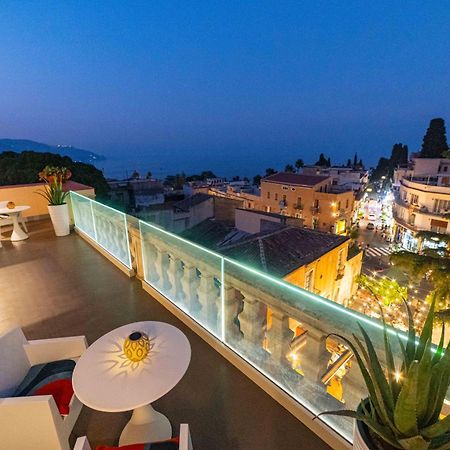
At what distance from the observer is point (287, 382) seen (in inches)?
82.2

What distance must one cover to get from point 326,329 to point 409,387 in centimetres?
Answer: 74

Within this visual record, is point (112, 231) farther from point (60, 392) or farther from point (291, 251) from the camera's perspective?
point (291, 251)

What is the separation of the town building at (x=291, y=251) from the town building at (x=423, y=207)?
405 inches

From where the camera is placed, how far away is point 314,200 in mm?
28188

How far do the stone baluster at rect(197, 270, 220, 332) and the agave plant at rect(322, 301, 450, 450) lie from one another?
1.65m

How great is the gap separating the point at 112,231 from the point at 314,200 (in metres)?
26.3

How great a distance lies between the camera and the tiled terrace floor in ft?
6.26

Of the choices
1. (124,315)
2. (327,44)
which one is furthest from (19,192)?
(327,44)

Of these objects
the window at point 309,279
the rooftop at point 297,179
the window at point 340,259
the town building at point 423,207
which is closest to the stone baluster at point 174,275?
the window at point 309,279

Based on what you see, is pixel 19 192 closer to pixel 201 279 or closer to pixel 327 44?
pixel 201 279

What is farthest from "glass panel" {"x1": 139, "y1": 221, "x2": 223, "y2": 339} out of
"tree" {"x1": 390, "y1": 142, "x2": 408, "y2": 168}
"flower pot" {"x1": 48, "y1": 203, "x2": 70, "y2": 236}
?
"tree" {"x1": 390, "y1": 142, "x2": 408, "y2": 168}

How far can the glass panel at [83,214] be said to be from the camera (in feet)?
18.7

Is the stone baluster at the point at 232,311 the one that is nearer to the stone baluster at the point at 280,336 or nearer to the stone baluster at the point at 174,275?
the stone baluster at the point at 280,336

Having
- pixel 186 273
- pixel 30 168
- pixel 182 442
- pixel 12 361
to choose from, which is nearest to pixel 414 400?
pixel 182 442
